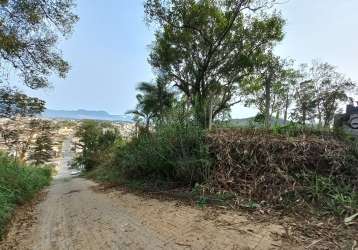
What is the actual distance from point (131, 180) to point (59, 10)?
543 centimetres

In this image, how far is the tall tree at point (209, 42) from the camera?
1858cm

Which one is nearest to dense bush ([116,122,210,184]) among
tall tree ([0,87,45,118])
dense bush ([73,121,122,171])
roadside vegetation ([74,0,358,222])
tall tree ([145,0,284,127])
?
roadside vegetation ([74,0,358,222])

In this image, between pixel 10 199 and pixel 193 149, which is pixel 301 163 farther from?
pixel 10 199

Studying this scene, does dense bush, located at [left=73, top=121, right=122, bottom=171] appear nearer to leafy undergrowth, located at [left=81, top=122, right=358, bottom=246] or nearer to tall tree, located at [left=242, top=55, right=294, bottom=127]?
tall tree, located at [left=242, top=55, right=294, bottom=127]

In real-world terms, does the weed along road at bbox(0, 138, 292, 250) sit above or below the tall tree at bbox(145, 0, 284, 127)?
below

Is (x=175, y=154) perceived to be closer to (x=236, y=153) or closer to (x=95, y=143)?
(x=236, y=153)

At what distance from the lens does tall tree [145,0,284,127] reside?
18.6 m

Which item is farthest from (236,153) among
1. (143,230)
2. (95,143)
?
(95,143)

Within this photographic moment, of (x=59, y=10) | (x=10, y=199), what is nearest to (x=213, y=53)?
(x=59, y=10)

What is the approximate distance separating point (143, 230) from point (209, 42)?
52.1 feet

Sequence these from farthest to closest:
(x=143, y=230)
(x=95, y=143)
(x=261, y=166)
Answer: (x=95, y=143) → (x=261, y=166) → (x=143, y=230)

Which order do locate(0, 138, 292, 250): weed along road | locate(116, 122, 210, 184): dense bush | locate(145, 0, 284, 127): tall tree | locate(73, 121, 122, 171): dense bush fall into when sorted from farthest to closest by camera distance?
1. locate(73, 121, 122, 171): dense bush
2. locate(145, 0, 284, 127): tall tree
3. locate(116, 122, 210, 184): dense bush
4. locate(0, 138, 292, 250): weed along road

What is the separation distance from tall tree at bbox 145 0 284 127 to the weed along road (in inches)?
477

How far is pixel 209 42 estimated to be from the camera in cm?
1945
